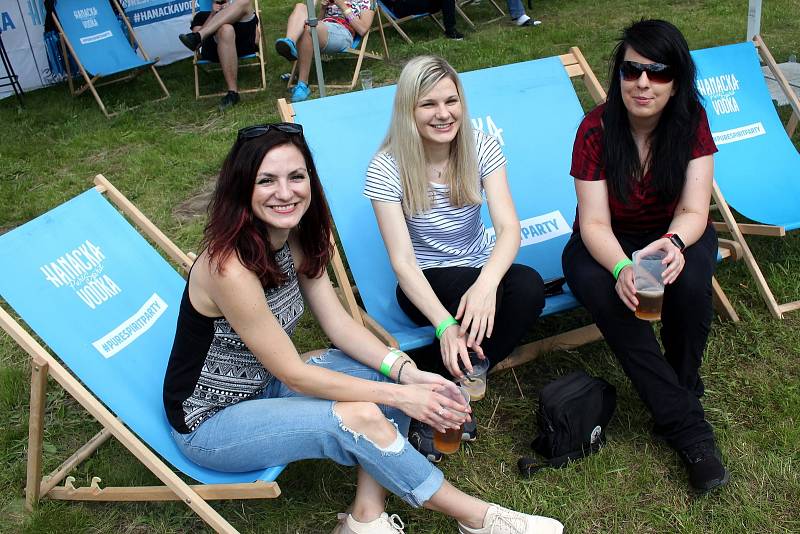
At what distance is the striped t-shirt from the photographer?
2.86 metres

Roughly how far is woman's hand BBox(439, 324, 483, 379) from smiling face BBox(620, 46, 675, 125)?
101 centimetres

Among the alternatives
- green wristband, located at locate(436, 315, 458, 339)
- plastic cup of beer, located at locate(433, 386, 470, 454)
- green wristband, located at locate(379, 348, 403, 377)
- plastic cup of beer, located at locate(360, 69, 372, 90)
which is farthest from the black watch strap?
plastic cup of beer, located at locate(360, 69, 372, 90)

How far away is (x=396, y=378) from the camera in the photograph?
2.43 meters

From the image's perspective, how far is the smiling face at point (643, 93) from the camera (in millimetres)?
2658

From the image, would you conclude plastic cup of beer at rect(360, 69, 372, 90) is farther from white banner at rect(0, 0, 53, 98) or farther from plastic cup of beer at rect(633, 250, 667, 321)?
white banner at rect(0, 0, 53, 98)

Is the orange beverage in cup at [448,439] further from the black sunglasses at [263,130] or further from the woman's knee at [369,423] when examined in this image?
the black sunglasses at [263,130]

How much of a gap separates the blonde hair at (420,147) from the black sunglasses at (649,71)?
582mm

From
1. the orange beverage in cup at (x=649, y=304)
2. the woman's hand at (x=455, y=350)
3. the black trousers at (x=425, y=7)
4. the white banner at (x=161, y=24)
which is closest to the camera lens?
the orange beverage in cup at (x=649, y=304)

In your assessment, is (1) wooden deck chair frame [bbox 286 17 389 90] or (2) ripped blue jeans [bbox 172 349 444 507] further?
(1) wooden deck chair frame [bbox 286 17 389 90]

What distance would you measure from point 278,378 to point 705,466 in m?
1.39

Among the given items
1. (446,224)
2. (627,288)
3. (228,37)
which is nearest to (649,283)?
(627,288)

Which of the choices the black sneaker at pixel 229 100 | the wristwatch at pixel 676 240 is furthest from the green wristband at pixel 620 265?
the black sneaker at pixel 229 100

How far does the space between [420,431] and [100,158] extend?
163 inches

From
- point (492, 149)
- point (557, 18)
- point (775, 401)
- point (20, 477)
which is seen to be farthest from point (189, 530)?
point (557, 18)
